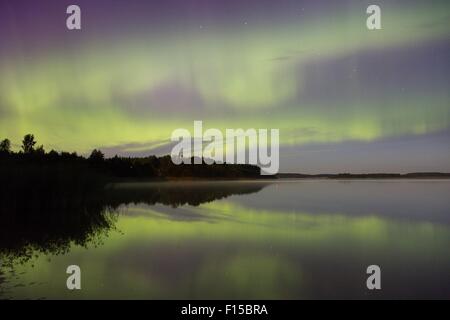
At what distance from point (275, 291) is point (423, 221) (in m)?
12.3

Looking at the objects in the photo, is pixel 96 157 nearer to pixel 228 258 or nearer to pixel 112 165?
pixel 112 165

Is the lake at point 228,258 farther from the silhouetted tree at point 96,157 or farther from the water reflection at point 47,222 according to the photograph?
the silhouetted tree at point 96,157

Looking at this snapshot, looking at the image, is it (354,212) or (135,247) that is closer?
(135,247)

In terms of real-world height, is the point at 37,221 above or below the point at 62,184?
below

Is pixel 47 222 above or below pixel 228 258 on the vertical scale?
above

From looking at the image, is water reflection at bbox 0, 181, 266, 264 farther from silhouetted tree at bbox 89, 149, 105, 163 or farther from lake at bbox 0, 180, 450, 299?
silhouetted tree at bbox 89, 149, 105, 163

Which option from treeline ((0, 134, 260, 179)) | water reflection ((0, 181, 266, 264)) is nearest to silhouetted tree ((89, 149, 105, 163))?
treeline ((0, 134, 260, 179))

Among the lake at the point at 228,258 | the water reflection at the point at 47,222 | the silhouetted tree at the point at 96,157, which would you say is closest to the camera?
the lake at the point at 228,258

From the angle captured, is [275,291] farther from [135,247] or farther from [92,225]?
[92,225]

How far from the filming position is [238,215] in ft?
68.2

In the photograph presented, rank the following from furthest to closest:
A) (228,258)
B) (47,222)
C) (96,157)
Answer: (96,157) < (47,222) < (228,258)

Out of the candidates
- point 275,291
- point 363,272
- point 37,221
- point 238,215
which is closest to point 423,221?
point 238,215

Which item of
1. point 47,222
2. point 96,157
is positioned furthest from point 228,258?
point 96,157

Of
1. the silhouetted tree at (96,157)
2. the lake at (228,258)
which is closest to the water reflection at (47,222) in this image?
the lake at (228,258)
